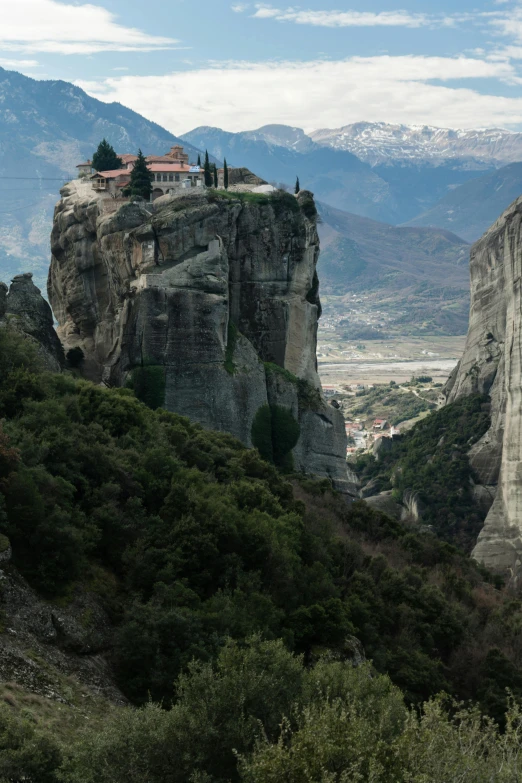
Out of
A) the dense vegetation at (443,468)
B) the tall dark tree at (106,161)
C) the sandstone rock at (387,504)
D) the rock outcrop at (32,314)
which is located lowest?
the sandstone rock at (387,504)

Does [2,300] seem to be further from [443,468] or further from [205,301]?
[443,468]

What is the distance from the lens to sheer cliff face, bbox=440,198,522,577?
64.3 meters

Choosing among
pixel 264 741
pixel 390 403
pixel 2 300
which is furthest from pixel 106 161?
pixel 390 403

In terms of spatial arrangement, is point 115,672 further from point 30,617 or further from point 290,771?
point 290,771

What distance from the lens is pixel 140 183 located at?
56.4 m

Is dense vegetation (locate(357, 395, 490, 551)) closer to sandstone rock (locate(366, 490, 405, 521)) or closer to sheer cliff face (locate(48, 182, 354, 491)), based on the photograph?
sandstone rock (locate(366, 490, 405, 521))

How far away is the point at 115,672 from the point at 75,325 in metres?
36.7

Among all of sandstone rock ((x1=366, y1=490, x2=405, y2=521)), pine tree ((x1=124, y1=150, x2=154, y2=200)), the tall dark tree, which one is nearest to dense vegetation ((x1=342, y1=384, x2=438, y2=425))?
sandstone rock ((x1=366, y1=490, x2=405, y2=521))

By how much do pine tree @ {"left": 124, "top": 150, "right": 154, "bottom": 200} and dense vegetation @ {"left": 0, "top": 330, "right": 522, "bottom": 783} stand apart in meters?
16.4

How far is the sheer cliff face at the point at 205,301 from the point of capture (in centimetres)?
4888

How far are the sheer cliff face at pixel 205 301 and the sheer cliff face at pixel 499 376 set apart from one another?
13.2 metres

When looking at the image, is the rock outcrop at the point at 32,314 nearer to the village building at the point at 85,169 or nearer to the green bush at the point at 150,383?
the green bush at the point at 150,383

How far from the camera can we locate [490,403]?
80812mm

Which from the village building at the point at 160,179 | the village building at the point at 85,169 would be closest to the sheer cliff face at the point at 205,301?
the village building at the point at 160,179
